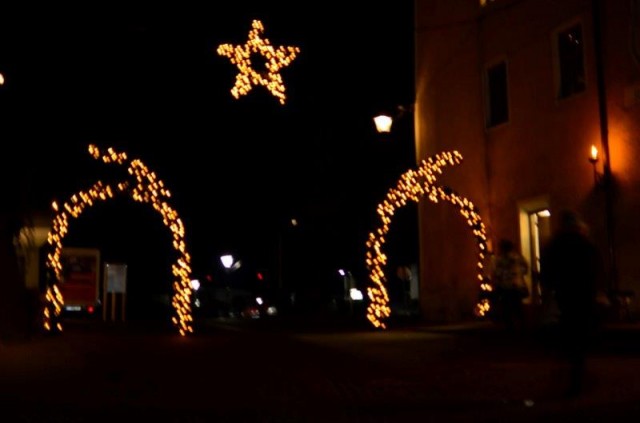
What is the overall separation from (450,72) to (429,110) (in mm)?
1160

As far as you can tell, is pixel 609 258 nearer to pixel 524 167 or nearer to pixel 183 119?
pixel 524 167

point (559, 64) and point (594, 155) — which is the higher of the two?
point (559, 64)

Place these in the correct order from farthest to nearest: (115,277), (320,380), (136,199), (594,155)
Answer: (115,277) → (136,199) → (594,155) → (320,380)

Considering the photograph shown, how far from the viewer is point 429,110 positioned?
23.0 metres

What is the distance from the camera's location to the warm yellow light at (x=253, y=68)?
1416 cm

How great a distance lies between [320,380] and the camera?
10.9 m

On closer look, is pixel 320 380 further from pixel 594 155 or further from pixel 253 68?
pixel 594 155

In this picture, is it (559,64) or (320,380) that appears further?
(559,64)

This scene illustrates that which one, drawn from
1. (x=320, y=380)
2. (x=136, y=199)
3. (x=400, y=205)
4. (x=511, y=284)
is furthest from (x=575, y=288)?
(x=136, y=199)

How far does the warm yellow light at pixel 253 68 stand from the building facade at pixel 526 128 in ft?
16.2

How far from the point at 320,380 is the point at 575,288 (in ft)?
10.2

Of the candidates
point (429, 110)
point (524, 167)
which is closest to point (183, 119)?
point (429, 110)

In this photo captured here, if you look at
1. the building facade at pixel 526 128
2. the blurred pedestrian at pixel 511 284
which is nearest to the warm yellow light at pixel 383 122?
the building facade at pixel 526 128

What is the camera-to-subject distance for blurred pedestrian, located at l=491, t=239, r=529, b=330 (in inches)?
631
